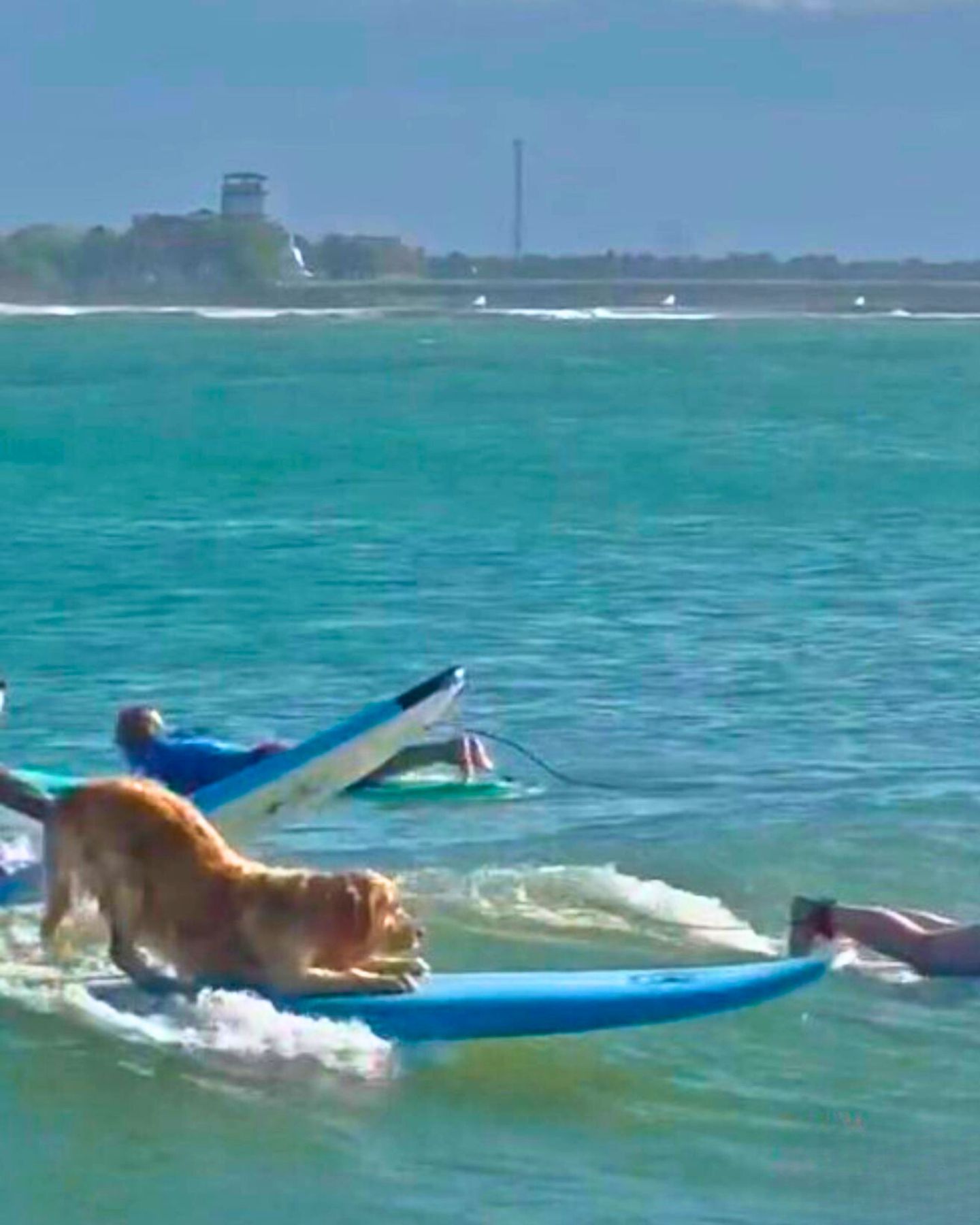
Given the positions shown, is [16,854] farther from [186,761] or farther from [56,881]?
[56,881]

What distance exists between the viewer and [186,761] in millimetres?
17672

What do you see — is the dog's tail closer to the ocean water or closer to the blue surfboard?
the ocean water

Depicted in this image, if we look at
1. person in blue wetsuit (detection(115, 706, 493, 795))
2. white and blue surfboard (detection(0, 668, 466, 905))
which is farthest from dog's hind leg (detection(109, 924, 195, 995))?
person in blue wetsuit (detection(115, 706, 493, 795))

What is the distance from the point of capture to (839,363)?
12781 cm

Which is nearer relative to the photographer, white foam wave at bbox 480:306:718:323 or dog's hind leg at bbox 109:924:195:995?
dog's hind leg at bbox 109:924:195:995

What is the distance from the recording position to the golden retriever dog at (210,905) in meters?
13.3

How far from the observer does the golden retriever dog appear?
1329cm

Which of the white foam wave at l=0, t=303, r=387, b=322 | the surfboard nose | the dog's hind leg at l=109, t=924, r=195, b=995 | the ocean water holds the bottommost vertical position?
→ the white foam wave at l=0, t=303, r=387, b=322

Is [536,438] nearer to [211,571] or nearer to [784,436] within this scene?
[784,436]

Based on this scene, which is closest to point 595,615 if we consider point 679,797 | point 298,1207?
point 679,797

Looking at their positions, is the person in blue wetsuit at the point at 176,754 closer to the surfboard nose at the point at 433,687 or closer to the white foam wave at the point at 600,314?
the surfboard nose at the point at 433,687

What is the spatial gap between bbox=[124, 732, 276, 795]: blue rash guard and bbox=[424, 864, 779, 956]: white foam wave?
103 centimetres

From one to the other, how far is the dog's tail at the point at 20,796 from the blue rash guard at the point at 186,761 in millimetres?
1662

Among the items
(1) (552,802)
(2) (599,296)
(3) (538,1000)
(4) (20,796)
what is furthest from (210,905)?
(2) (599,296)
